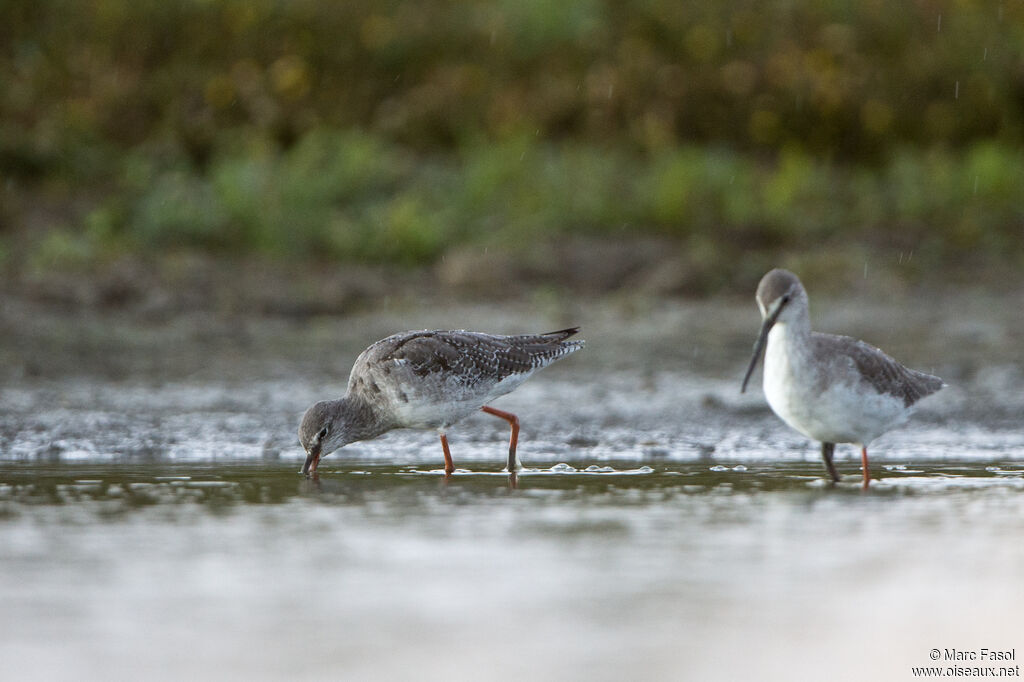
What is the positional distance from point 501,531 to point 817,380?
1.82 m

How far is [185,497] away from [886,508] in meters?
3.06

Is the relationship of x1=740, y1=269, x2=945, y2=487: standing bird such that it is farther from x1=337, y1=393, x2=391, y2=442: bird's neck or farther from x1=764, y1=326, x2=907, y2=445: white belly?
x1=337, y1=393, x2=391, y2=442: bird's neck

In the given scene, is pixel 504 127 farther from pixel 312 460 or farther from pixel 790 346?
pixel 790 346

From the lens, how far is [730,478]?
7.10m

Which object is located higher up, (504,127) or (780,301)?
(504,127)

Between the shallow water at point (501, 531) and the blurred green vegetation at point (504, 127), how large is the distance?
119 inches

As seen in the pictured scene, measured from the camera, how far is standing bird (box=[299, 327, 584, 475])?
25.1 feet

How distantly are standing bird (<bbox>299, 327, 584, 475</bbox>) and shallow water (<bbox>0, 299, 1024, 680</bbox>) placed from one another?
0.77ft

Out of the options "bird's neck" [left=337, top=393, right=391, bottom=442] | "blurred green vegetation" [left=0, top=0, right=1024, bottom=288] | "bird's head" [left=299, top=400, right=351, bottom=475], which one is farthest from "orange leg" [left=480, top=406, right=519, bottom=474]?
"blurred green vegetation" [left=0, top=0, right=1024, bottom=288]

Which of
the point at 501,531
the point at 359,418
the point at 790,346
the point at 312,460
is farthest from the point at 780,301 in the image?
the point at 312,460

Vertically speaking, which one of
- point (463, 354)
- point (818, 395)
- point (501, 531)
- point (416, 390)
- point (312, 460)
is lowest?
point (501, 531)

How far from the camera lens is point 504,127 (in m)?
15.3

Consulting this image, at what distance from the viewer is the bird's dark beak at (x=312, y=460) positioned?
741 centimetres

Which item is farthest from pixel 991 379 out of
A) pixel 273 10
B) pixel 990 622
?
pixel 273 10
